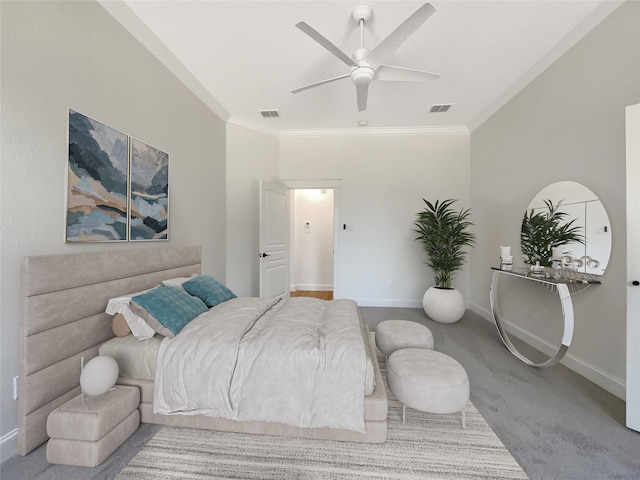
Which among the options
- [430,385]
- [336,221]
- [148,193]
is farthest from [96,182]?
[336,221]

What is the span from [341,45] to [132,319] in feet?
10.1

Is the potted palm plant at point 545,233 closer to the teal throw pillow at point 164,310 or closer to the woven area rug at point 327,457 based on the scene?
the woven area rug at point 327,457

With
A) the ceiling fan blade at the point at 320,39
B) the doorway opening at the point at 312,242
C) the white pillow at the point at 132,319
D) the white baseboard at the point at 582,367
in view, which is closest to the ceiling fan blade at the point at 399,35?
the ceiling fan blade at the point at 320,39

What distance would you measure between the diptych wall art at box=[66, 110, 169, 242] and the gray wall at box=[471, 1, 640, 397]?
4.13 metres

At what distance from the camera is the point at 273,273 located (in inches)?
172

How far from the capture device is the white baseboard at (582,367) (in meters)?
2.07

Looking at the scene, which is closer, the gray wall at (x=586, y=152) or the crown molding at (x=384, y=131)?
the gray wall at (x=586, y=152)

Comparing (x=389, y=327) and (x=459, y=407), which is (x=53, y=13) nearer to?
(x=389, y=327)

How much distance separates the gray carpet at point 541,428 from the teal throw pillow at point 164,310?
65cm

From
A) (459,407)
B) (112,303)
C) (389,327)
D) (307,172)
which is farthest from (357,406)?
(307,172)

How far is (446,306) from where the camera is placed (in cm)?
369

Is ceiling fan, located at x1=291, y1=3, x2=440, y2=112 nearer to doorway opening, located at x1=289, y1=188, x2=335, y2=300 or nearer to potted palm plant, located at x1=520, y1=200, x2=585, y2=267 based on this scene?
potted palm plant, located at x1=520, y1=200, x2=585, y2=267

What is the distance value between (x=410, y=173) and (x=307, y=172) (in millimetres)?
1878

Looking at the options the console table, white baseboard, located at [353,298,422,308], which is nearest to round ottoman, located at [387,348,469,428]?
the console table
